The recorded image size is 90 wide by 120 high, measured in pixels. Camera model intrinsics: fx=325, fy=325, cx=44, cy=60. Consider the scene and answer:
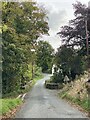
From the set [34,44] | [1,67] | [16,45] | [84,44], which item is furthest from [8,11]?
[84,44]

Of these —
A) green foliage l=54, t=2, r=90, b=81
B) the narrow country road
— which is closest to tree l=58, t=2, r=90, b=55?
green foliage l=54, t=2, r=90, b=81

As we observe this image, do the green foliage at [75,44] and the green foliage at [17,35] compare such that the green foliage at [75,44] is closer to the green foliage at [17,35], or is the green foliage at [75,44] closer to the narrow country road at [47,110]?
the green foliage at [17,35]

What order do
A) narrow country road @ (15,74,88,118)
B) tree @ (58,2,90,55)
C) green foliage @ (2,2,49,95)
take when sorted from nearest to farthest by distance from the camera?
1. narrow country road @ (15,74,88,118)
2. green foliage @ (2,2,49,95)
3. tree @ (58,2,90,55)

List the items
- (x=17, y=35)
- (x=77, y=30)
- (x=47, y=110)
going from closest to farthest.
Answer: (x=47, y=110)
(x=17, y=35)
(x=77, y=30)

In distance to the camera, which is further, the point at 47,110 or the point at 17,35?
the point at 17,35

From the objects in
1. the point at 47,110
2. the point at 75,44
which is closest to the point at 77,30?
the point at 75,44

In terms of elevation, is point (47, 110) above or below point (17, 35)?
below

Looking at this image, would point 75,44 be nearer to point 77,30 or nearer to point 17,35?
point 77,30

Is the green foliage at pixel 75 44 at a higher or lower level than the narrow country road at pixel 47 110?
higher

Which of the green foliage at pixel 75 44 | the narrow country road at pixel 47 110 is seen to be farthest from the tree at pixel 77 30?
the narrow country road at pixel 47 110

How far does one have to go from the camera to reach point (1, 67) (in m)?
32.0

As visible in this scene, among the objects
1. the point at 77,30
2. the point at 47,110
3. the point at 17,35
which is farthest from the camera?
the point at 77,30

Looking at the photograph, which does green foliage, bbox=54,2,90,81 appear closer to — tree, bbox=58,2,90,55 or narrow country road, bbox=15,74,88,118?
tree, bbox=58,2,90,55

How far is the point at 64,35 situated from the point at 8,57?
13994mm
